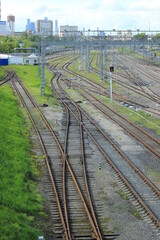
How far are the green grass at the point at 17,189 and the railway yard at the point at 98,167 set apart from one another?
16.6 inches

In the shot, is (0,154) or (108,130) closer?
(0,154)

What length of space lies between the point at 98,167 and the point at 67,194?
2.97 m

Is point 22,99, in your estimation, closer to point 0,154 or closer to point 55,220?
point 0,154

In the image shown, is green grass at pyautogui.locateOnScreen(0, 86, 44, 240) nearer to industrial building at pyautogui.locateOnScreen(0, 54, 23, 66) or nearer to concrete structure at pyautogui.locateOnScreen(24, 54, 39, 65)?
industrial building at pyautogui.locateOnScreen(0, 54, 23, 66)

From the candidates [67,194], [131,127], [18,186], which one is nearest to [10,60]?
[131,127]

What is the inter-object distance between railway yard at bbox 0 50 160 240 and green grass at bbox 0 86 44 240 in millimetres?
421

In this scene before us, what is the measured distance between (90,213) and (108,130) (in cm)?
1117

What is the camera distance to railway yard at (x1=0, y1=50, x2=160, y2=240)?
10773mm

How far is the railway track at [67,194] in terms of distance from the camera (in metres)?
10.3

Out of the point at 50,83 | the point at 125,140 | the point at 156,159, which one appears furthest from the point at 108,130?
the point at 50,83

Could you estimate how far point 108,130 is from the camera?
22.2 meters

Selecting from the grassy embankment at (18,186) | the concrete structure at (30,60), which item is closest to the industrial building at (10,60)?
the concrete structure at (30,60)

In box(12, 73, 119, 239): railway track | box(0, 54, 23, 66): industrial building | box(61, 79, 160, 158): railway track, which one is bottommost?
box(12, 73, 119, 239): railway track

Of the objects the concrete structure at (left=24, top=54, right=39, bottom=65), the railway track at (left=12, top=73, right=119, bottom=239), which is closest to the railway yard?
the railway track at (left=12, top=73, right=119, bottom=239)
